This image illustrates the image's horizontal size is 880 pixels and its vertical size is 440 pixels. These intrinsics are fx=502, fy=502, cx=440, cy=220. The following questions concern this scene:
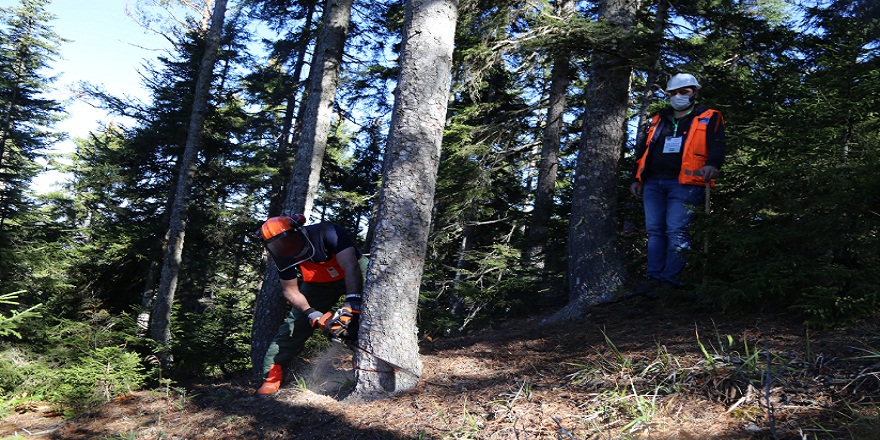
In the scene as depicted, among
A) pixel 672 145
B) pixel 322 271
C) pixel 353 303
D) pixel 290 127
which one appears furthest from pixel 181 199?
pixel 672 145

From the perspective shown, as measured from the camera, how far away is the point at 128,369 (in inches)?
226

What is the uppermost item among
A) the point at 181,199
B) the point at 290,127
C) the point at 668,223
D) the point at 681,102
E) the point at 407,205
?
the point at 290,127

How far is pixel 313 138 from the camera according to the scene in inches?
319

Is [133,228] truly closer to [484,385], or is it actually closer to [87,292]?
[87,292]

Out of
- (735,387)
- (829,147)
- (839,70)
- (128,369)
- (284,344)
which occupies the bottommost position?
(128,369)

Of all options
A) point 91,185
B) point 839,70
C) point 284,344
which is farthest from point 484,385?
point 91,185

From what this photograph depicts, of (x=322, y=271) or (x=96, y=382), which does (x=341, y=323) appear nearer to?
(x=322, y=271)

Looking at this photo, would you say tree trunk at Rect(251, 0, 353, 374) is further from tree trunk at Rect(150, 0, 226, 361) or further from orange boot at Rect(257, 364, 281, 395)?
tree trunk at Rect(150, 0, 226, 361)

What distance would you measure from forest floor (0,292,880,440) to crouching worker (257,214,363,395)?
382 millimetres

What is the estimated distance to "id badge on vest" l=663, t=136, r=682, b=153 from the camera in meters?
5.15

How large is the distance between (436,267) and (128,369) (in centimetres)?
707

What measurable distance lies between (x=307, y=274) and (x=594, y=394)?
10.7 ft

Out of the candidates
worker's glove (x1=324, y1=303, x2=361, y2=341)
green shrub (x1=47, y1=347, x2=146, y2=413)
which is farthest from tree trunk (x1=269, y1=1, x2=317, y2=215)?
worker's glove (x1=324, y1=303, x2=361, y2=341)

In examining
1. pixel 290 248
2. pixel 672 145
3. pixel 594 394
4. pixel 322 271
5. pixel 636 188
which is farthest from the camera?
pixel 636 188
